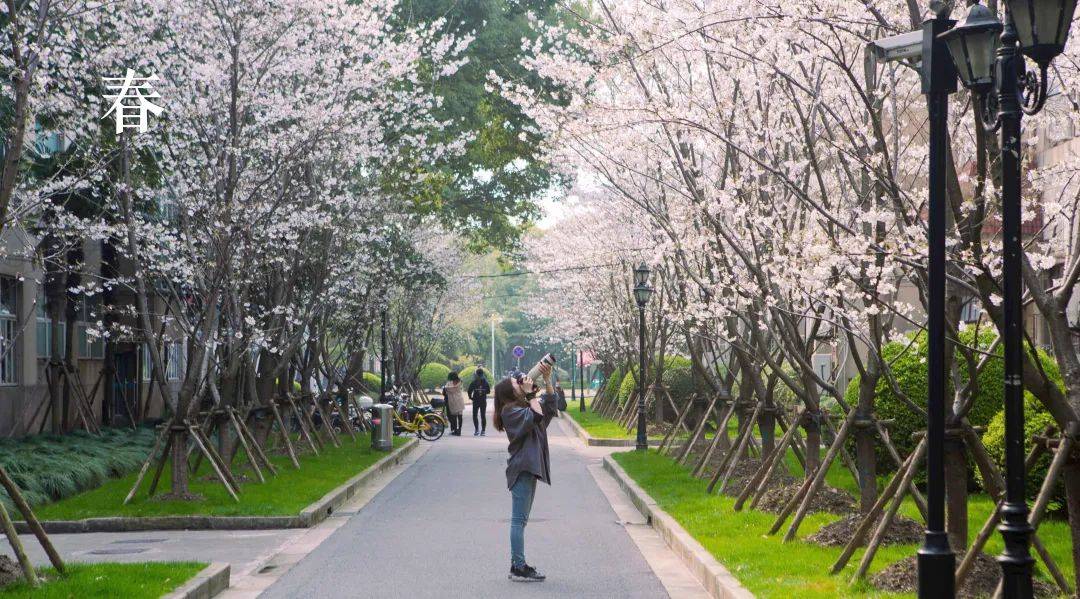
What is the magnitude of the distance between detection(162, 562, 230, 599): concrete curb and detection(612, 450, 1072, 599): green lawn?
433 cm

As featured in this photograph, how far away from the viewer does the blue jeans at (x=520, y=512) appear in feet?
37.4

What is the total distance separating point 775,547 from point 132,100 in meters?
11.6

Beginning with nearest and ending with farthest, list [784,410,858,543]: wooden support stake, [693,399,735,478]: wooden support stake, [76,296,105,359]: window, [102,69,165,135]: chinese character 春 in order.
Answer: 1. [784,410,858,543]: wooden support stake
2. [102,69,165,135]: chinese character 春
3. [693,399,735,478]: wooden support stake
4. [76,296,105,359]: window

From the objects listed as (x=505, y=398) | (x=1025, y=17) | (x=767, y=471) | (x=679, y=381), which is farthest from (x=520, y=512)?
(x=679, y=381)

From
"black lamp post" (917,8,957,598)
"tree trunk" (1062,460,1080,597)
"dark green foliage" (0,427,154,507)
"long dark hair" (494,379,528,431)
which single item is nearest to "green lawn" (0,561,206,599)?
"long dark hair" (494,379,528,431)

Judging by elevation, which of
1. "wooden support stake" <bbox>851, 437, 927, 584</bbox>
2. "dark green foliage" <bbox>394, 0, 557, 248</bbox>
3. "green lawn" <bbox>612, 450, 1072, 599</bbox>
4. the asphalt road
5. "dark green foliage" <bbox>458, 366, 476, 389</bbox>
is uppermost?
"dark green foliage" <bbox>394, 0, 557, 248</bbox>

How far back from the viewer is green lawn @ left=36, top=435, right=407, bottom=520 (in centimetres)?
1622

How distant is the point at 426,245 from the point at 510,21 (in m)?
13.1

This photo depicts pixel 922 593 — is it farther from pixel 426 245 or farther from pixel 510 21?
pixel 426 245

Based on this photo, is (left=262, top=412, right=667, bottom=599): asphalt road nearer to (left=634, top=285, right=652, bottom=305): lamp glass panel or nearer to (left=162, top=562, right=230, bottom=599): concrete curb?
(left=162, top=562, right=230, bottom=599): concrete curb

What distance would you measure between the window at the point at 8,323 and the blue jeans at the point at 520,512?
57.8 feet

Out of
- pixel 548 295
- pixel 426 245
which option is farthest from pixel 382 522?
pixel 548 295

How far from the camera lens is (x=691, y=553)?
12.4 meters

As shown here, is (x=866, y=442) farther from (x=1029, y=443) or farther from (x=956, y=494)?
(x=956, y=494)
